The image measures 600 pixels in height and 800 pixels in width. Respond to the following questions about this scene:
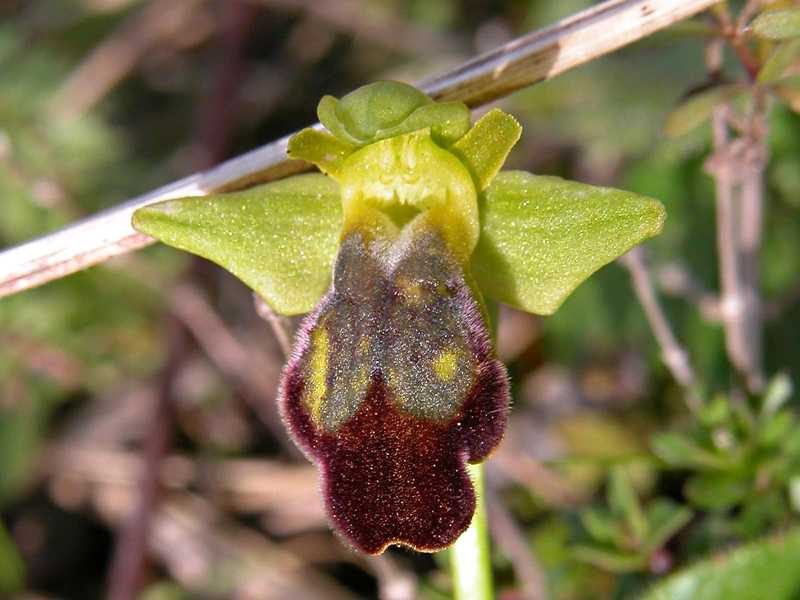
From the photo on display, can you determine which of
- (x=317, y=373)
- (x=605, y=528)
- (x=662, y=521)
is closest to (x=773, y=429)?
(x=662, y=521)

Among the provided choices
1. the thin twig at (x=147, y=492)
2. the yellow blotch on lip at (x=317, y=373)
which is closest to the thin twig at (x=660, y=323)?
the yellow blotch on lip at (x=317, y=373)

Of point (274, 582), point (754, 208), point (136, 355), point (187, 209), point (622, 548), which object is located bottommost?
point (274, 582)

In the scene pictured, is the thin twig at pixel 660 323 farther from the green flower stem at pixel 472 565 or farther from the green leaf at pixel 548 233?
the green flower stem at pixel 472 565

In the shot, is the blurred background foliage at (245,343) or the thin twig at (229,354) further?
the thin twig at (229,354)

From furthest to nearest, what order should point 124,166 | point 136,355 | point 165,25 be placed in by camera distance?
point 165,25 < point 124,166 < point 136,355

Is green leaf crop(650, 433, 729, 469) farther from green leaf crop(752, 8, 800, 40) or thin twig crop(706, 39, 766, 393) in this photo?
green leaf crop(752, 8, 800, 40)

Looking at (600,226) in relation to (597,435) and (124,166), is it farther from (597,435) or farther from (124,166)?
(124,166)

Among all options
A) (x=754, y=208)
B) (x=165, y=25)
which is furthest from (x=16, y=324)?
(x=754, y=208)
